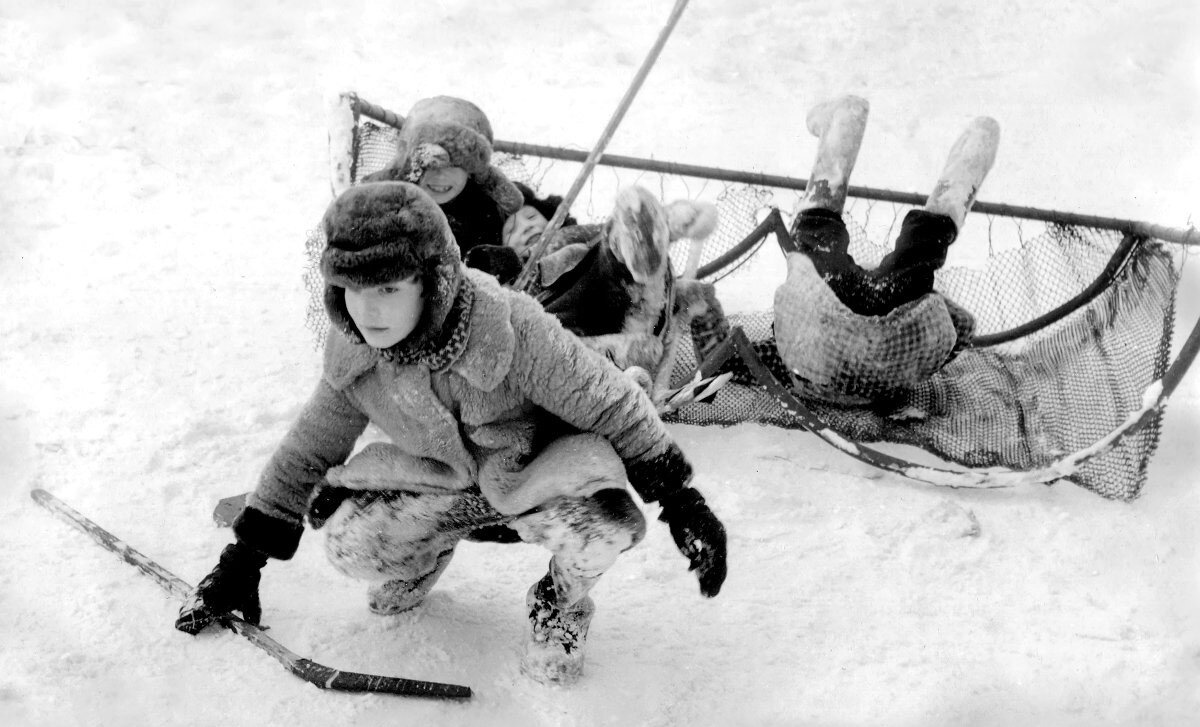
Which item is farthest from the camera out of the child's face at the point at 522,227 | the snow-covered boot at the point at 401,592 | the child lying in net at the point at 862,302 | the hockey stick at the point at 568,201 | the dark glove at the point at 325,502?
the child's face at the point at 522,227

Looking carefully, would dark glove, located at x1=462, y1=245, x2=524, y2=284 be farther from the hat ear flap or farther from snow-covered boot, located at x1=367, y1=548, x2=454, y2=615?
snow-covered boot, located at x1=367, y1=548, x2=454, y2=615

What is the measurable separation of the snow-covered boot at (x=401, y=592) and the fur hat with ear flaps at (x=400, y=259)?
2.40ft

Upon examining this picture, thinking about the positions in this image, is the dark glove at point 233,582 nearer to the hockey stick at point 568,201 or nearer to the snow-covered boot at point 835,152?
the hockey stick at point 568,201

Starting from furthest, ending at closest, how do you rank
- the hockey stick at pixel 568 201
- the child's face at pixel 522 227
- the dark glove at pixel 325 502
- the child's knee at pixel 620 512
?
the child's face at pixel 522 227, the hockey stick at pixel 568 201, the dark glove at pixel 325 502, the child's knee at pixel 620 512

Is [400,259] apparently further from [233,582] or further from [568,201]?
[568,201]

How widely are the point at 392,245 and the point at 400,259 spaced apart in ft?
0.10

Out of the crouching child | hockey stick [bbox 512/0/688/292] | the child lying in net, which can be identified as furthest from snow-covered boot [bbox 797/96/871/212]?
the crouching child

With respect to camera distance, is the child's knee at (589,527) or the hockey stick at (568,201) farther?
the hockey stick at (568,201)

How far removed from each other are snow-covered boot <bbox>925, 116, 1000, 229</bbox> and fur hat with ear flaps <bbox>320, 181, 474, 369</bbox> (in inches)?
87.4

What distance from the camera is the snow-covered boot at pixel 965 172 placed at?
4.08 metres

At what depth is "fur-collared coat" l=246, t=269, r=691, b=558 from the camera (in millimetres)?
2465

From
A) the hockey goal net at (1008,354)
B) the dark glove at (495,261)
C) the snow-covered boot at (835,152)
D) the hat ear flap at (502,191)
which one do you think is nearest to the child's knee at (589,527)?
the dark glove at (495,261)

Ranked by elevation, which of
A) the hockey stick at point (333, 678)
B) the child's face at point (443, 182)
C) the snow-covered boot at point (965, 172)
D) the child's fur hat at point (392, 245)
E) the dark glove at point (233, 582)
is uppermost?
the child's fur hat at point (392, 245)

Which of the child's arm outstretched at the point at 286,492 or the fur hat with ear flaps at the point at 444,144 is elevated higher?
the fur hat with ear flaps at the point at 444,144
